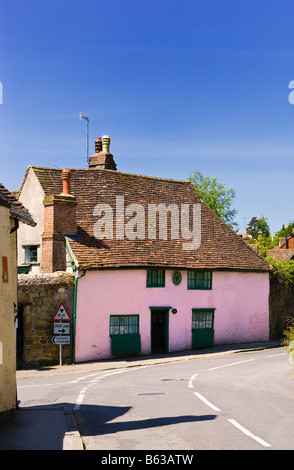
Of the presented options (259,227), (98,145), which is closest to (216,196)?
(98,145)

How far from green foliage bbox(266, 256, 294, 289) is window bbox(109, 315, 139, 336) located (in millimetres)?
10740

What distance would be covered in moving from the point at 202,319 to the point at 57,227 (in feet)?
29.8

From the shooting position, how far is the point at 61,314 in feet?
87.0

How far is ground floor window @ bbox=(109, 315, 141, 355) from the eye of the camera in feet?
96.1

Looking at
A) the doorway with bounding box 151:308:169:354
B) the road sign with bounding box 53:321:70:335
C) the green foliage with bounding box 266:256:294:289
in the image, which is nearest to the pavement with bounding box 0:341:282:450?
the road sign with bounding box 53:321:70:335

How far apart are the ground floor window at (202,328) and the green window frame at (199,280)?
1.21 meters

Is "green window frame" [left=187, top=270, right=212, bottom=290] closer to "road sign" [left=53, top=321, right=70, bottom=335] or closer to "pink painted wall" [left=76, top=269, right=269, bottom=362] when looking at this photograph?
"pink painted wall" [left=76, top=269, right=269, bottom=362]

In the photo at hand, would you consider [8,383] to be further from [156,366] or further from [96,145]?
[96,145]

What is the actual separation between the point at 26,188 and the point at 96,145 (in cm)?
763

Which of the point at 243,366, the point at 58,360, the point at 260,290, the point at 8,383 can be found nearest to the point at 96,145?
the point at 260,290

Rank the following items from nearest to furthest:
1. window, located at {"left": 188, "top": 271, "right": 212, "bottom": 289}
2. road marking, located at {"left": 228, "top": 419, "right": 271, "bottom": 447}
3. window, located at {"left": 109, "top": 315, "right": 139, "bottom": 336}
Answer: road marking, located at {"left": 228, "top": 419, "right": 271, "bottom": 447}
window, located at {"left": 109, "top": 315, "right": 139, "bottom": 336}
window, located at {"left": 188, "top": 271, "right": 212, "bottom": 289}

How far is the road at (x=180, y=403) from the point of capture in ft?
36.6

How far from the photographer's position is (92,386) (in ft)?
66.1

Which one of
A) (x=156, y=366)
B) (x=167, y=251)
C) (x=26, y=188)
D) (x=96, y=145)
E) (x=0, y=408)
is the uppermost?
(x=96, y=145)
